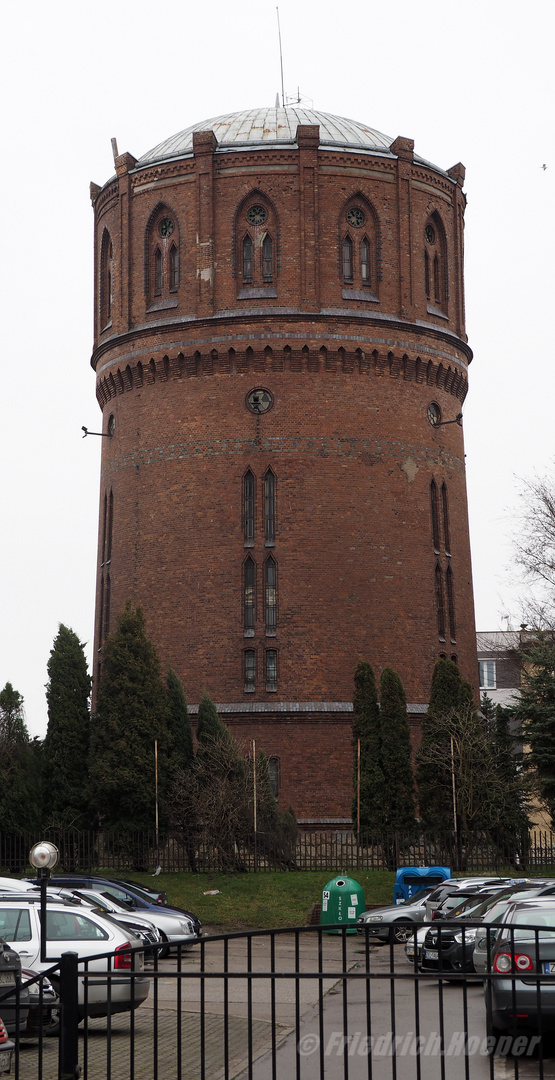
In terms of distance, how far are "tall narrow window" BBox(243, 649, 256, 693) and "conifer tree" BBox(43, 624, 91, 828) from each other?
5.02 meters

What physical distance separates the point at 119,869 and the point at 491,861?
882 centimetres

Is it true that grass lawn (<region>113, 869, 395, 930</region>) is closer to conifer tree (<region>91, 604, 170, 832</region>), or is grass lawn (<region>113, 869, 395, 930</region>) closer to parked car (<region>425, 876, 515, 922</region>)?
conifer tree (<region>91, 604, 170, 832</region>)

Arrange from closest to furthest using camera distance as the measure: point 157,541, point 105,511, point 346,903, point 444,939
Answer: point 444,939, point 346,903, point 157,541, point 105,511

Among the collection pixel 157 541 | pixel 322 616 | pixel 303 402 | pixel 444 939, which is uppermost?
pixel 303 402

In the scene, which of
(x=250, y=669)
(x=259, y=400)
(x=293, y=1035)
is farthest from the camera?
(x=259, y=400)

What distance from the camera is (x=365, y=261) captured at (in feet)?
→ 130

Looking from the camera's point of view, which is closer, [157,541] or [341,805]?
→ [341,805]

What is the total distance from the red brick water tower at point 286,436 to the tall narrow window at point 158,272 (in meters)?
0.06

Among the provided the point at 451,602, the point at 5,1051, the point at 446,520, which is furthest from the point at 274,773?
the point at 5,1051

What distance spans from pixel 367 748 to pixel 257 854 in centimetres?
484

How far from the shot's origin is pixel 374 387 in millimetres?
38938

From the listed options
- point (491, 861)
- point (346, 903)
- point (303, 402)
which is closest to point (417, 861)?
point (491, 861)

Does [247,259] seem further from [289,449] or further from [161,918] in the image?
[161,918]

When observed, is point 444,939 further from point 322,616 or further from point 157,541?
point 157,541
